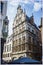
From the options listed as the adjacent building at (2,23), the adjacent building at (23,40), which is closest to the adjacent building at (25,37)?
the adjacent building at (23,40)

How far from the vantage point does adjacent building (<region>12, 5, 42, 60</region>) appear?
2.55m

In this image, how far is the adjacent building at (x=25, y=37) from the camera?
2.55 metres

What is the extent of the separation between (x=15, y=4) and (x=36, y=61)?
873mm

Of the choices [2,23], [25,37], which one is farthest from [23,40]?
[2,23]

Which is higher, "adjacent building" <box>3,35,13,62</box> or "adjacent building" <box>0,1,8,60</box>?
"adjacent building" <box>0,1,8,60</box>

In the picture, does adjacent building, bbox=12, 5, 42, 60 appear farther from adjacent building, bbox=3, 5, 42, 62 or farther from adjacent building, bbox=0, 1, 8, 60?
adjacent building, bbox=0, 1, 8, 60

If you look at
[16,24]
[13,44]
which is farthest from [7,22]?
[13,44]

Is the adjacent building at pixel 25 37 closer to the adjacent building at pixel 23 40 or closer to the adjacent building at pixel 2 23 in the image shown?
the adjacent building at pixel 23 40

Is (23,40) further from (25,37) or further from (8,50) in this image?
(8,50)

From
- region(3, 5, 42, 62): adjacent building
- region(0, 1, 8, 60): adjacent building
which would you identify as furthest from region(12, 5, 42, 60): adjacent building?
region(0, 1, 8, 60): adjacent building

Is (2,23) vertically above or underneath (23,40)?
above

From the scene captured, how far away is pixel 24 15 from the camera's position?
2590 millimetres

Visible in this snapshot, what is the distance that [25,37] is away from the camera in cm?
257

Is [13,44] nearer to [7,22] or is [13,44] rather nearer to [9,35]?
[9,35]
